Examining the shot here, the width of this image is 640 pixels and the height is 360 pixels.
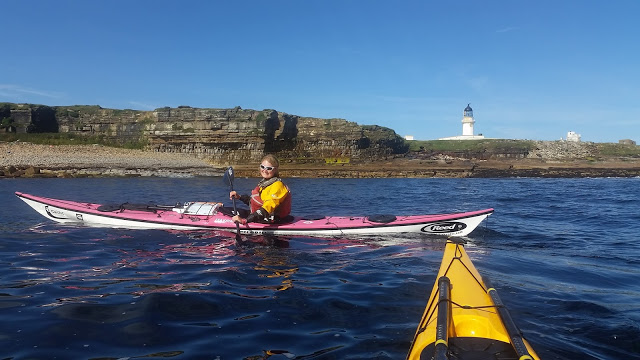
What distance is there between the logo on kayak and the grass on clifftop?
3770cm

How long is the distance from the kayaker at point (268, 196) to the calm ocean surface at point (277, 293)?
452 millimetres

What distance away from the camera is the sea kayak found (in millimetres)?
2348

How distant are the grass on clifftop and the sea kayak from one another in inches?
1629

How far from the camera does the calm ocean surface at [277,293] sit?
10.4 ft

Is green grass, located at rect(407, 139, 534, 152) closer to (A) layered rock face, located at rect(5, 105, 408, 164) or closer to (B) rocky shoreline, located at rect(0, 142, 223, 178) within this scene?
(A) layered rock face, located at rect(5, 105, 408, 164)

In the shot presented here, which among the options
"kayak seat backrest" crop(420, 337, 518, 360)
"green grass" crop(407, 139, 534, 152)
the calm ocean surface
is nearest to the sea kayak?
"kayak seat backrest" crop(420, 337, 518, 360)

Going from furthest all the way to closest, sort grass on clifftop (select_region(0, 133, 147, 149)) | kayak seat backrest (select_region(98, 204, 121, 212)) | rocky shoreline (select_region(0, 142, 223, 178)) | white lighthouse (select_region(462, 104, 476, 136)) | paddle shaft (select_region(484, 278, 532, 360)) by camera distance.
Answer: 1. white lighthouse (select_region(462, 104, 476, 136))
2. grass on clifftop (select_region(0, 133, 147, 149))
3. rocky shoreline (select_region(0, 142, 223, 178))
4. kayak seat backrest (select_region(98, 204, 121, 212))
5. paddle shaft (select_region(484, 278, 532, 360))

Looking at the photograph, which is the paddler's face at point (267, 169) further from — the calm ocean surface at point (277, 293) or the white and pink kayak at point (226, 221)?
the calm ocean surface at point (277, 293)

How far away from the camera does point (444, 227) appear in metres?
7.66

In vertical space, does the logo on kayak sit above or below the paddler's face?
below

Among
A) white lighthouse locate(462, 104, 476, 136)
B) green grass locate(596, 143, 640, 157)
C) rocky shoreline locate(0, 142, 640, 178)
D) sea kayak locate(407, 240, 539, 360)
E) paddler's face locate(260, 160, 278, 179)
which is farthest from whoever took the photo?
white lighthouse locate(462, 104, 476, 136)

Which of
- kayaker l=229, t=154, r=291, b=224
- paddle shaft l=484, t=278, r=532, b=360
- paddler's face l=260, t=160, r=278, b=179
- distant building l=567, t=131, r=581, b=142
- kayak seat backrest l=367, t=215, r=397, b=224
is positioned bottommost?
kayak seat backrest l=367, t=215, r=397, b=224

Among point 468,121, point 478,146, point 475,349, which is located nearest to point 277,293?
point 475,349

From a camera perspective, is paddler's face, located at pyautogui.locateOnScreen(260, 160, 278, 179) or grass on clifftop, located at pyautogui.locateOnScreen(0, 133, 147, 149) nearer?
paddler's face, located at pyautogui.locateOnScreen(260, 160, 278, 179)
